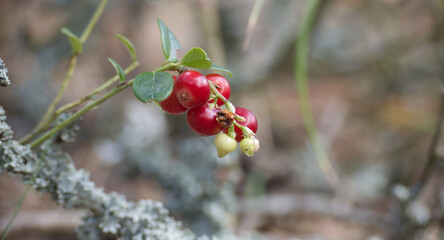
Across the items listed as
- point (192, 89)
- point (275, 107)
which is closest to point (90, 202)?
point (192, 89)

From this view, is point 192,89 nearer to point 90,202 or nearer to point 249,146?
point 249,146

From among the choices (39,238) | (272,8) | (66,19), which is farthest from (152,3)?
(39,238)

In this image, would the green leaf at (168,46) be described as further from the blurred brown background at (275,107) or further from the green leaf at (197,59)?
the blurred brown background at (275,107)

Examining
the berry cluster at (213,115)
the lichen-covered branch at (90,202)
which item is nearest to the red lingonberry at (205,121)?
the berry cluster at (213,115)

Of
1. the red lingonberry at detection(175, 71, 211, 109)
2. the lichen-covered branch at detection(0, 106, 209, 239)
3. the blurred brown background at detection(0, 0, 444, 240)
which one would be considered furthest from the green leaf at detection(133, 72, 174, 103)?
the blurred brown background at detection(0, 0, 444, 240)

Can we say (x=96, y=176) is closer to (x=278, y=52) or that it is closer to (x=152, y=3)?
(x=278, y=52)

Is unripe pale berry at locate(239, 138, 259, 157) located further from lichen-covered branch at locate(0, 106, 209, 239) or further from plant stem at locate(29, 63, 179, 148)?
lichen-covered branch at locate(0, 106, 209, 239)
